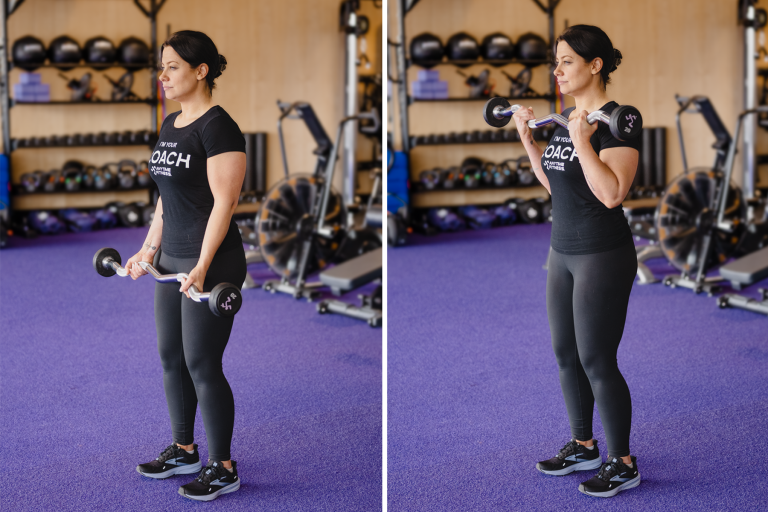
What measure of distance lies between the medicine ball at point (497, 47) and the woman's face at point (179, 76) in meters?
6.22

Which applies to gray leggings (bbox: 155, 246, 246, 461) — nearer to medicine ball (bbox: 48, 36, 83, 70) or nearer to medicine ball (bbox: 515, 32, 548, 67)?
medicine ball (bbox: 48, 36, 83, 70)

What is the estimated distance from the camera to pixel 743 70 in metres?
8.71

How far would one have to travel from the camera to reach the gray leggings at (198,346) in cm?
216

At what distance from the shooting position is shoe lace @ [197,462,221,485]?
2322mm

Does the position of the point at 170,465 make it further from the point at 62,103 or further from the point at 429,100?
the point at 62,103

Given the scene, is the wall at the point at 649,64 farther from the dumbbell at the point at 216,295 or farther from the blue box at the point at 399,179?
the dumbbell at the point at 216,295

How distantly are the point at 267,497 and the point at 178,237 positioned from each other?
A: 847 mm

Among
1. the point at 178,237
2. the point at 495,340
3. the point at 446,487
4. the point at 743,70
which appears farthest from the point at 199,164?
the point at 743,70

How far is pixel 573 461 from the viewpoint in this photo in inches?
98.4

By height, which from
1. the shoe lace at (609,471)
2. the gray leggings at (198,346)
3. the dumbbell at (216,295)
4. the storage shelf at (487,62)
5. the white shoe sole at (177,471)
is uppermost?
the storage shelf at (487,62)

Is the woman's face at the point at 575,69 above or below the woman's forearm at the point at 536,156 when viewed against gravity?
above

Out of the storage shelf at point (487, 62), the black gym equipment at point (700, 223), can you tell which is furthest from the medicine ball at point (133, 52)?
the black gym equipment at point (700, 223)

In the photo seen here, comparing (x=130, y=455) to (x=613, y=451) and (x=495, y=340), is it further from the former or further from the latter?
(x=495, y=340)

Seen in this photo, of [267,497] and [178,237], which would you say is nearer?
[178,237]
